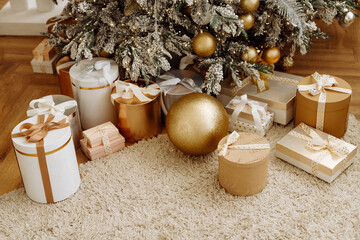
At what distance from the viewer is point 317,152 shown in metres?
1.67

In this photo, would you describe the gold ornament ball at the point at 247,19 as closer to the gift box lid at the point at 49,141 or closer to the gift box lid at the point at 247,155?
the gift box lid at the point at 247,155

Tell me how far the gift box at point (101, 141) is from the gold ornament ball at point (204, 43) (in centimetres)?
49

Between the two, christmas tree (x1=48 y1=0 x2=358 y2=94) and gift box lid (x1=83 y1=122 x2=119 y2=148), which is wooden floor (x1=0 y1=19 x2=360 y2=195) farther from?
christmas tree (x1=48 y1=0 x2=358 y2=94)

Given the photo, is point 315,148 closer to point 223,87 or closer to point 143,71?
point 223,87

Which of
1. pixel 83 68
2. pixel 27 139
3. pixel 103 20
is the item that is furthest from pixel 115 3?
pixel 27 139

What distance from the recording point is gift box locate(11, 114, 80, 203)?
4.93 feet

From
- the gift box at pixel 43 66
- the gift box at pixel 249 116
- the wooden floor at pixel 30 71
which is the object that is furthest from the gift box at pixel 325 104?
the gift box at pixel 43 66

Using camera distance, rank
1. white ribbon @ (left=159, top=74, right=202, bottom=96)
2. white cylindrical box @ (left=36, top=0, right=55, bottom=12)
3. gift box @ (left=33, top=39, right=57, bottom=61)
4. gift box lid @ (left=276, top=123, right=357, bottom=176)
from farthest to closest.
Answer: white cylindrical box @ (left=36, top=0, right=55, bottom=12) → gift box @ (left=33, top=39, right=57, bottom=61) → white ribbon @ (left=159, top=74, right=202, bottom=96) → gift box lid @ (left=276, top=123, right=357, bottom=176)

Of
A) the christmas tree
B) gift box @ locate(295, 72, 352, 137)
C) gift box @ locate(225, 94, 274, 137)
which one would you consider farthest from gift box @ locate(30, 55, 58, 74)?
gift box @ locate(295, 72, 352, 137)

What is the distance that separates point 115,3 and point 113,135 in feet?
1.96

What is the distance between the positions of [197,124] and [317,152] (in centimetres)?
48

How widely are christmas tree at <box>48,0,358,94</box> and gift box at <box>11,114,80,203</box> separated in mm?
448

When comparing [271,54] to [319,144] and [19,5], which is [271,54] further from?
[19,5]

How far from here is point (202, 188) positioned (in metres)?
1.65
